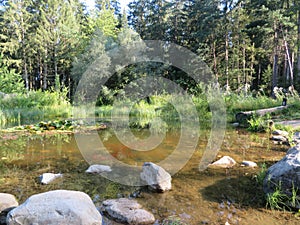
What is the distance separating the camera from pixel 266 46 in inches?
794

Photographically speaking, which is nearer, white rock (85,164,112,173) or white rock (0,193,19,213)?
white rock (0,193,19,213)

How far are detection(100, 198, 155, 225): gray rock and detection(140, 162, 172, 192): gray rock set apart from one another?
0.36m

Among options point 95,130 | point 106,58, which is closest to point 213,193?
point 95,130

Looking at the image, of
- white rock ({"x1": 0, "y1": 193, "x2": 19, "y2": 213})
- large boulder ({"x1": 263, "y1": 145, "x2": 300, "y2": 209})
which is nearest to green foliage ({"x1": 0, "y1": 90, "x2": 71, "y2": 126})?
white rock ({"x1": 0, "y1": 193, "x2": 19, "y2": 213})

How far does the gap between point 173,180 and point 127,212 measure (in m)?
0.97

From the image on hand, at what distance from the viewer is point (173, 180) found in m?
2.91

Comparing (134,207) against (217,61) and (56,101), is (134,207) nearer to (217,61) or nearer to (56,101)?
(56,101)

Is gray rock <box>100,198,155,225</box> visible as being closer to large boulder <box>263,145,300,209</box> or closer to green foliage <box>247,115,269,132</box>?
large boulder <box>263,145,300,209</box>

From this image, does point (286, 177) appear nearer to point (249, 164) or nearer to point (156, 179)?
point (249, 164)

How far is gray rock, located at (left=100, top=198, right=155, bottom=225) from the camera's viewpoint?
6.45 ft

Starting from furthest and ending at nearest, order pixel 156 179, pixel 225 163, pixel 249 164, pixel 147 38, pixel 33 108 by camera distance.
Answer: pixel 147 38 → pixel 33 108 → pixel 225 163 → pixel 249 164 → pixel 156 179

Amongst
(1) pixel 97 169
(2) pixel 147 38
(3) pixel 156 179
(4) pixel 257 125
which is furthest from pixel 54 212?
(2) pixel 147 38

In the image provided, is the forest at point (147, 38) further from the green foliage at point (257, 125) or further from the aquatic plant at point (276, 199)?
the aquatic plant at point (276, 199)

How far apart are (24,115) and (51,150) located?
5884 mm
